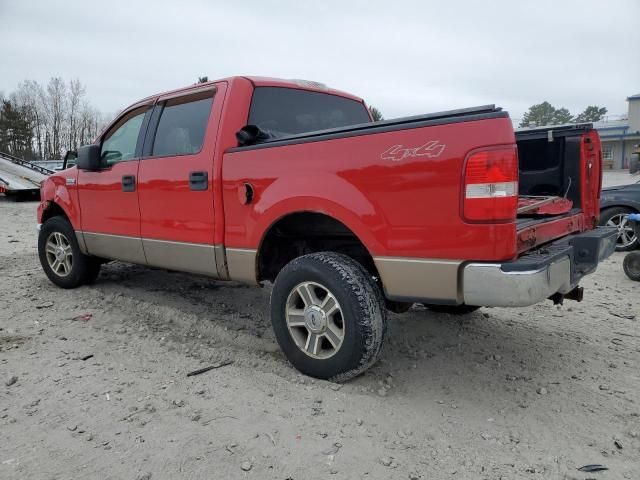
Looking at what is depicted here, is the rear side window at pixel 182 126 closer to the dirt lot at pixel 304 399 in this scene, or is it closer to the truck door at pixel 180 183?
the truck door at pixel 180 183

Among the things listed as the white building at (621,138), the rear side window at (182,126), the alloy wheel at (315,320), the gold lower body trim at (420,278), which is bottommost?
the alloy wheel at (315,320)

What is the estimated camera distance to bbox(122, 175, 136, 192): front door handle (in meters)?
4.20

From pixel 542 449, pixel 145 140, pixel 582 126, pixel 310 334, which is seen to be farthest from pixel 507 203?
pixel 145 140

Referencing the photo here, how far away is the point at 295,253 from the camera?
3.71 metres

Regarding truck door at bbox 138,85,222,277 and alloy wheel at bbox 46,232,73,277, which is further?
alloy wheel at bbox 46,232,73,277

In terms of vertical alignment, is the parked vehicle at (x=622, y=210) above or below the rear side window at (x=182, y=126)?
below

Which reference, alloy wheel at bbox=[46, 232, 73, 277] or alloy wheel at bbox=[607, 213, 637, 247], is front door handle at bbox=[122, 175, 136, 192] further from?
alloy wheel at bbox=[607, 213, 637, 247]

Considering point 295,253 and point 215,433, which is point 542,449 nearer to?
point 215,433

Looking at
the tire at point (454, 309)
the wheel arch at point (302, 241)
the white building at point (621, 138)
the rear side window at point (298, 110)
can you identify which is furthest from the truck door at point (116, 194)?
the white building at point (621, 138)

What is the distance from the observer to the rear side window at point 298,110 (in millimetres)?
3744

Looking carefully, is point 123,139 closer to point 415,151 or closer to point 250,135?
point 250,135

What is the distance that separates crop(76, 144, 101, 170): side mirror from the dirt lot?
53.3 inches

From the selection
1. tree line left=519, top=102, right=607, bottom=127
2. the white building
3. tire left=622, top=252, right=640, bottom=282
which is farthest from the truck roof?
tree line left=519, top=102, right=607, bottom=127

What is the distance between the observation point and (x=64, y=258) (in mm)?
5301
